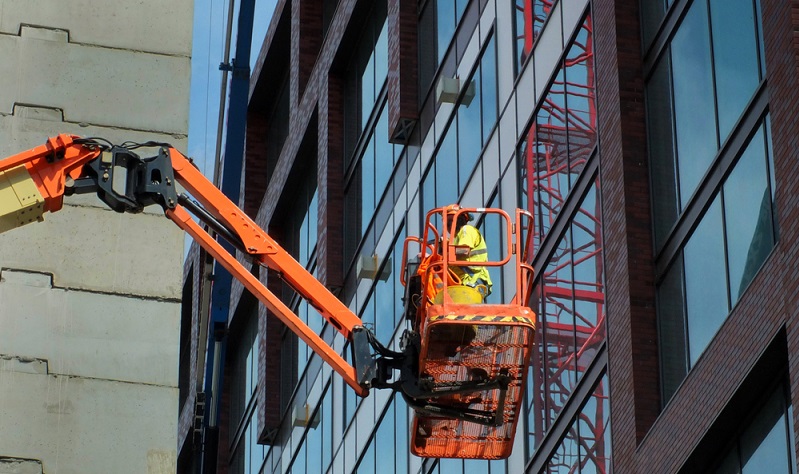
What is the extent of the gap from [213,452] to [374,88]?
481 inches

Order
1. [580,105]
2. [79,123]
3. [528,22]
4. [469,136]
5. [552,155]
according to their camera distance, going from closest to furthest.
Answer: [79,123] → [580,105] → [552,155] → [528,22] → [469,136]

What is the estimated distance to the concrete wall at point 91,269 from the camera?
739 inches

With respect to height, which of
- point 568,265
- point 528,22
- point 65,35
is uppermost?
point 528,22

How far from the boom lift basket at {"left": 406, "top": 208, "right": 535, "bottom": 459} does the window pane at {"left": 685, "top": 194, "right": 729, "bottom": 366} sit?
209 inches

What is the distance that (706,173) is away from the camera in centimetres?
2502

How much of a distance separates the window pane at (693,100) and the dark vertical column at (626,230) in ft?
3.09

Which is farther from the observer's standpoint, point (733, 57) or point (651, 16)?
point (651, 16)

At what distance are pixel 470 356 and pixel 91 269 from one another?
447cm

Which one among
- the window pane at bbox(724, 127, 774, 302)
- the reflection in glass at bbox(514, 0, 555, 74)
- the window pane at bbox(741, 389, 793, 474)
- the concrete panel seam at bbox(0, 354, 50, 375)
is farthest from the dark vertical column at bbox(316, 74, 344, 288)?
the concrete panel seam at bbox(0, 354, 50, 375)

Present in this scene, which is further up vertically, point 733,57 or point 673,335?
point 733,57

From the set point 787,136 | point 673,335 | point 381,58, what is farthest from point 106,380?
point 381,58

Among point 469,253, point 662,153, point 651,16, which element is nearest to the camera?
point 469,253

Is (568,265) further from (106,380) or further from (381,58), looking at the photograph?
(381,58)

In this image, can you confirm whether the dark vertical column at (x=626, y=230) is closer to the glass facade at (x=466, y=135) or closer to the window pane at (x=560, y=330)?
the window pane at (x=560, y=330)
